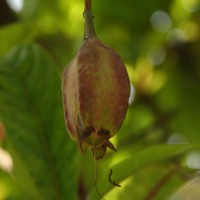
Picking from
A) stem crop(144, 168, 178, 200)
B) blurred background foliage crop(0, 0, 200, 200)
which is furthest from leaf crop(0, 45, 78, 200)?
stem crop(144, 168, 178, 200)

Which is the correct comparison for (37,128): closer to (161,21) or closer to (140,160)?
(140,160)

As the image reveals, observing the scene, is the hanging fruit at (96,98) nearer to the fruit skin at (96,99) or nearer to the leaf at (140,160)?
the fruit skin at (96,99)

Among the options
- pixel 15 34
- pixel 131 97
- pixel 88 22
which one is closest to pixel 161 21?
pixel 131 97

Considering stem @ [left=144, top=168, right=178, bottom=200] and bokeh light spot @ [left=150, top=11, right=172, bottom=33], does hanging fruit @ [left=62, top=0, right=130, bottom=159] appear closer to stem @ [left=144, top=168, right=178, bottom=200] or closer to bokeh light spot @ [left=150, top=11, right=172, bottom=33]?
stem @ [left=144, top=168, right=178, bottom=200]

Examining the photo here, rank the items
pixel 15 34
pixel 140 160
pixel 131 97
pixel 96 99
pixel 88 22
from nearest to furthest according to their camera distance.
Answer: pixel 96 99 < pixel 88 22 < pixel 140 160 < pixel 15 34 < pixel 131 97

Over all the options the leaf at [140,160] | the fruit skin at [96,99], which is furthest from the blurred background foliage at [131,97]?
the fruit skin at [96,99]

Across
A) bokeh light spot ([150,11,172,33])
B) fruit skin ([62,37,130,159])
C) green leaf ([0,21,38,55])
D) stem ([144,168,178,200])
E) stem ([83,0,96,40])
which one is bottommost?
fruit skin ([62,37,130,159])
